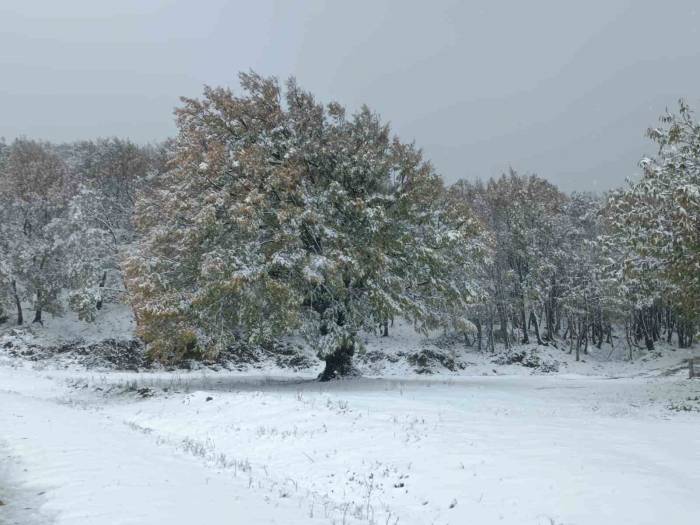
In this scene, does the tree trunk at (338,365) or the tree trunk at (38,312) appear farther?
the tree trunk at (38,312)

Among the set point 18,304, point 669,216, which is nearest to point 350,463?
point 669,216

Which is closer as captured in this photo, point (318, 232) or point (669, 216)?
point (669, 216)

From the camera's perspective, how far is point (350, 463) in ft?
37.5

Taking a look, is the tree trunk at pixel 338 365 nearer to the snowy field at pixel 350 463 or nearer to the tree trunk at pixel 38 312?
the snowy field at pixel 350 463

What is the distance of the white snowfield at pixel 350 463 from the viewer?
7441 mm

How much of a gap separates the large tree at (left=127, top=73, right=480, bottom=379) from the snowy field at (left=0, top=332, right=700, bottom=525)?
14.7 feet

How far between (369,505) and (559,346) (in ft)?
156

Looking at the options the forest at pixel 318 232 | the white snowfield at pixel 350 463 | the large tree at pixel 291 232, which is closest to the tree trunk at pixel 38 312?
the forest at pixel 318 232

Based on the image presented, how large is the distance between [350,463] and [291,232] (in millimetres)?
11823

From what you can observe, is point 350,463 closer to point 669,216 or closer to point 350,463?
point 350,463

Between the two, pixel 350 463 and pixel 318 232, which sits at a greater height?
pixel 318 232

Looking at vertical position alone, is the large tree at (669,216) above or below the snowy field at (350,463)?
above

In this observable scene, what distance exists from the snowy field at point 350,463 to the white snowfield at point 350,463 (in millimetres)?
40

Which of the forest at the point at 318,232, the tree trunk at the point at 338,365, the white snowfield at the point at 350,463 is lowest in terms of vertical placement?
the white snowfield at the point at 350,463
